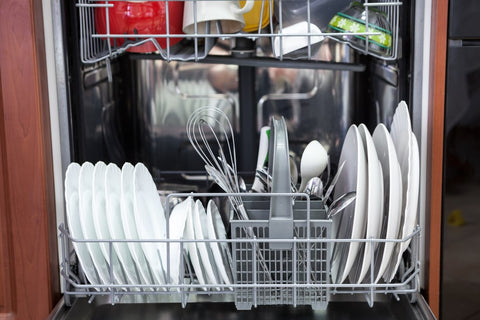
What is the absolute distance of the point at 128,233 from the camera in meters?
0.88

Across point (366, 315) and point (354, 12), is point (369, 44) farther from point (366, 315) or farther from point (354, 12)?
point (366, 315)

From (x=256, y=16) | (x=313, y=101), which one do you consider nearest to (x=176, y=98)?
(x=313, y=101)

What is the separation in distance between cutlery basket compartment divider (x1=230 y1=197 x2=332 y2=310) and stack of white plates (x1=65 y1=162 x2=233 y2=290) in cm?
4

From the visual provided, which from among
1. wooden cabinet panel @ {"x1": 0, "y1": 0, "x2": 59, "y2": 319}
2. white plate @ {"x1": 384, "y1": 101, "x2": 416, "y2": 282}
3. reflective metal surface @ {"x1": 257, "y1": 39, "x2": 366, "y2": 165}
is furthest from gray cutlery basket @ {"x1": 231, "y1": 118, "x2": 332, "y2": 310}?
reflective metal surface @ {"x1": 257, "y1": 39, "x2": 366, "y2": 165}

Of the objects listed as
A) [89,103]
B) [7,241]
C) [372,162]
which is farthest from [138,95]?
[372,162]

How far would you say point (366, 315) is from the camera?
936 millimetres

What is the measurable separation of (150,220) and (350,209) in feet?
1.07

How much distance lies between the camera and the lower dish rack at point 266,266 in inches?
33.5

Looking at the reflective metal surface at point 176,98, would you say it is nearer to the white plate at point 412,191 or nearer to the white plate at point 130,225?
the white plate at point 130,225

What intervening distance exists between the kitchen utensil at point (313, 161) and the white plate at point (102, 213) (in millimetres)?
324

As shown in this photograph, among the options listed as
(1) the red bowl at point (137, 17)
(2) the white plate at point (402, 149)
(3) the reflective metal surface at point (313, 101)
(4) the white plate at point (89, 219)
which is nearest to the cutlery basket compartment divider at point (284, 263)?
(2) the white plate at point (402, 149)

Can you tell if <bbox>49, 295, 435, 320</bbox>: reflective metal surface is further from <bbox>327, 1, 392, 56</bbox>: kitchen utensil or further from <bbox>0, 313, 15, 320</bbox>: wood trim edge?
<bbox>327, 1, 392, 56</bbox>: kitchen utensil

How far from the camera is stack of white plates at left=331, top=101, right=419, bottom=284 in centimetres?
85

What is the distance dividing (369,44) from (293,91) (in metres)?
0.42
